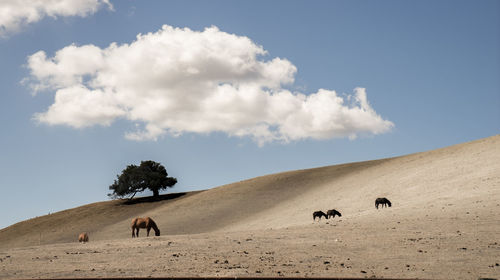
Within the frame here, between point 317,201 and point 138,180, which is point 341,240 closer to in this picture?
point 317,201

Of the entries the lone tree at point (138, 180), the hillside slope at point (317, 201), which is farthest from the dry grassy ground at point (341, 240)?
the lone tree at point (138, 180)

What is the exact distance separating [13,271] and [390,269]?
10.7m

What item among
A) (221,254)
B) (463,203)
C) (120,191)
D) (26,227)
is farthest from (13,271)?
(120,191)

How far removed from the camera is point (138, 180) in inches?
2906

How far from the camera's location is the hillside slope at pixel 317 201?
29.8m

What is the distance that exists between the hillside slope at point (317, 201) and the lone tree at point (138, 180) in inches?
101

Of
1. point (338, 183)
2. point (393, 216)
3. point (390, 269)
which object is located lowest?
point (390, 269)

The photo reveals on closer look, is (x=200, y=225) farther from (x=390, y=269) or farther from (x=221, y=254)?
(x=390, y=269)

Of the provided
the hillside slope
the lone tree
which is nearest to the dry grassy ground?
the hillside slope

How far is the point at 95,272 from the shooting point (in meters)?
13.0

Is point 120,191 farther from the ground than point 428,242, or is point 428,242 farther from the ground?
point 120,191

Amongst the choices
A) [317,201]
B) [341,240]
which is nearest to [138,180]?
[317,201]

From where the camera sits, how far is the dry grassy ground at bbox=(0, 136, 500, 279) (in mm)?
13695

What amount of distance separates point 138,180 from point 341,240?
59.0 meters
